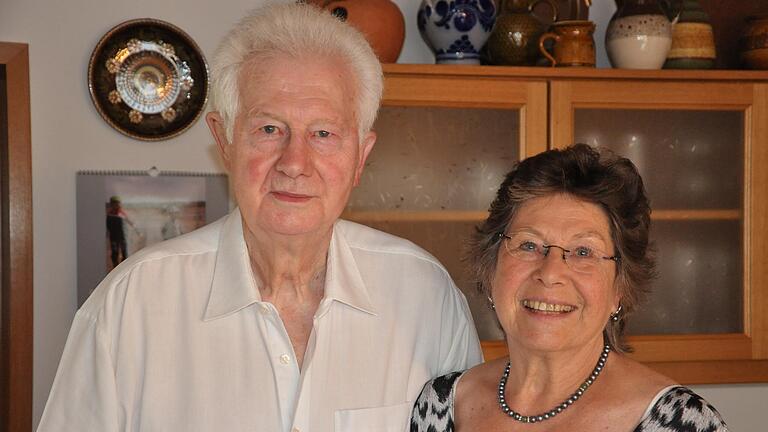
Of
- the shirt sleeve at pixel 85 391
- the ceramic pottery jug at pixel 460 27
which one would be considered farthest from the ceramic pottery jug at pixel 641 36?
the shirt sleeve at pixel 85 391

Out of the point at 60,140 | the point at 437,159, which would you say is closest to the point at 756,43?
the point at 437,159

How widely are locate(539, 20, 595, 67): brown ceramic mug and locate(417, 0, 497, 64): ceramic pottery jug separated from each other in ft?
0.54

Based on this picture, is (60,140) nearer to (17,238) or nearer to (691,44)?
(17,238)

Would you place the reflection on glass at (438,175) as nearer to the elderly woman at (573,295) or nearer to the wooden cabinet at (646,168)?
the wooden cabinet at (646,168)

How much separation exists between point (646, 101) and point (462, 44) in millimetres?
535

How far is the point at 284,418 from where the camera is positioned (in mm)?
1479

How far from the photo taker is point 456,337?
1697mm

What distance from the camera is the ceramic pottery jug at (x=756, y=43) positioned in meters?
2.58

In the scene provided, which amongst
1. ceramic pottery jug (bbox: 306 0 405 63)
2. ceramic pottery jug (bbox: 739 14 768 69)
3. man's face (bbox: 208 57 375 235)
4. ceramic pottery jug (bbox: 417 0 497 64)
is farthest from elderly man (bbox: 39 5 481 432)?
ceramic pottery jug (bbox: 739 14 768 69)

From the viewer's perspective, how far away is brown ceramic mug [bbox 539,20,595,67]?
247 cm

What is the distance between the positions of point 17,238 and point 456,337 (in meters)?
1.51

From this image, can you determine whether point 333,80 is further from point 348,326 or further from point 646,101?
point 646,101

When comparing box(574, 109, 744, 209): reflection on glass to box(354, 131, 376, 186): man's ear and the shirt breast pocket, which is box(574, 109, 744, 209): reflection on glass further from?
the shirt breast pocket

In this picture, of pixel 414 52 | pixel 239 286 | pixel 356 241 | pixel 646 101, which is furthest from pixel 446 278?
pixel 414 52
